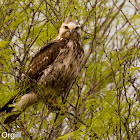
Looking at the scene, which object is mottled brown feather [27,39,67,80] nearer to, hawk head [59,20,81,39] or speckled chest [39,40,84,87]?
speckled chest [39,40,84,87]

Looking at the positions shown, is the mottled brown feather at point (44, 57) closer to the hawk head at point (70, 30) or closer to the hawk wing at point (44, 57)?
the hawk wing at point (44, 57)

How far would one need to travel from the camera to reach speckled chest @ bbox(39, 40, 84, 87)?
4.63m

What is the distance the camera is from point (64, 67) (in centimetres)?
463

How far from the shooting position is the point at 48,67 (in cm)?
470

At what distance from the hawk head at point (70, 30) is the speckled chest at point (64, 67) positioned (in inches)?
7.1

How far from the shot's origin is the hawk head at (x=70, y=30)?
485cm

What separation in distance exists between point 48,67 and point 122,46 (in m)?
2.02

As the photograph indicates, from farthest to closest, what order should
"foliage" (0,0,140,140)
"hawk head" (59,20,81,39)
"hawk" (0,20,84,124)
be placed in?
"hawk head" (59,20,81,39), "hawk" (0,20,84,124), "foliage" (0,0,140,140)

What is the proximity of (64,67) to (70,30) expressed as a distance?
22.2 inches

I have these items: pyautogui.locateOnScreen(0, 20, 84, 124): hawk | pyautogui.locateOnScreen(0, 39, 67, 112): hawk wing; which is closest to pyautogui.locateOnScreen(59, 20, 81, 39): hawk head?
pyautogui.locateOnScreen(0, 20, 84, 124): hawk

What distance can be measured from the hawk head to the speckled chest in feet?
0.59

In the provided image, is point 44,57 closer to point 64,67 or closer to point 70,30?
point 64,67

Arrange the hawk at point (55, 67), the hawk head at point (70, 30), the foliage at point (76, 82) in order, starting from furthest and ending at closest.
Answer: the hawk head at point (70, 30)
the hawk at point (55, 67)
the foliage at point (76, 82)

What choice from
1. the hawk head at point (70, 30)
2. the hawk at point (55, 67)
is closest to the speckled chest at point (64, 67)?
the hawk at point (55, 67)
